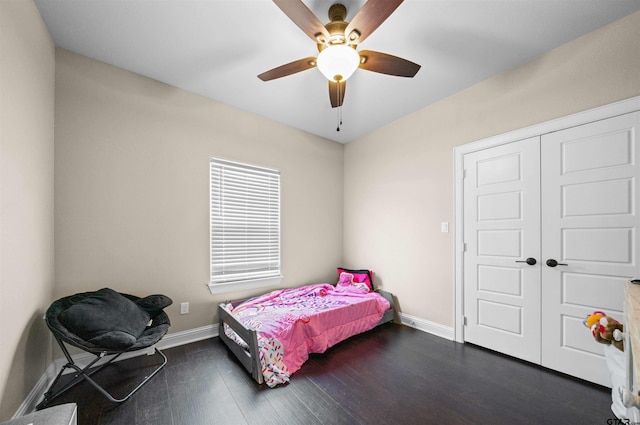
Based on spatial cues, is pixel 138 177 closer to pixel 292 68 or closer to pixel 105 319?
pixel 105 319

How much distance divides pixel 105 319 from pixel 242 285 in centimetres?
142

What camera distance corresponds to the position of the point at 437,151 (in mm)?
3064

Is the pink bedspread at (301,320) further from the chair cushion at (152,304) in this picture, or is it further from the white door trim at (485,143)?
the white door trim at (485,143)

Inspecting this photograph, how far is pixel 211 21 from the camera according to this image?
192cm

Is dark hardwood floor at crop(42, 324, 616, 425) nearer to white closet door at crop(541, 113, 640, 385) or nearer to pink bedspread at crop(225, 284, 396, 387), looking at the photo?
pink bedspread at crop(225, 284, 396, 387)

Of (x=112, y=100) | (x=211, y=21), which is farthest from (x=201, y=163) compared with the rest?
(x=211, y=21)

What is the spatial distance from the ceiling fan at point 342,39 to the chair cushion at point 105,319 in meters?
2.17

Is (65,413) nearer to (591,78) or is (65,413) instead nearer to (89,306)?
(89,306)

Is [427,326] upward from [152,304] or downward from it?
downward

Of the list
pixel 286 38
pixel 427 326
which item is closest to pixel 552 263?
pixel 427 326

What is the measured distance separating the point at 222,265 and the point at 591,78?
387cm

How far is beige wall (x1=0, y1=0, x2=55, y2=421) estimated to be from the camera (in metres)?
1.41

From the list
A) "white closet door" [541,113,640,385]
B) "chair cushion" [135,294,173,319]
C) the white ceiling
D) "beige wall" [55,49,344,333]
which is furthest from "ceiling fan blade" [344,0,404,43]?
"chair cushion" [135,294,173,319]

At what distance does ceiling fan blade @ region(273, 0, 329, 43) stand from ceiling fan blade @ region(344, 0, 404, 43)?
0.19 metres
